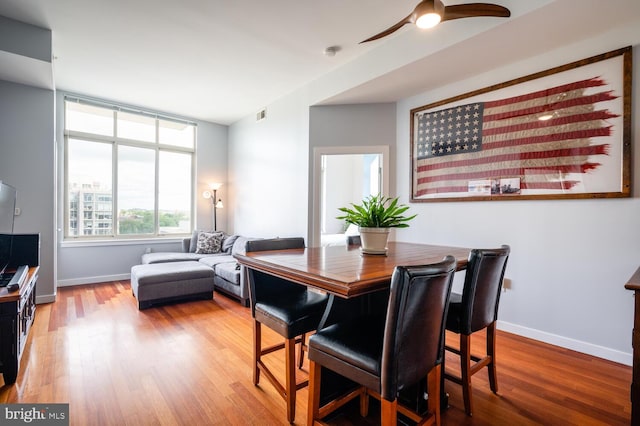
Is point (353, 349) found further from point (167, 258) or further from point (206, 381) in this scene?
point (167, 258)

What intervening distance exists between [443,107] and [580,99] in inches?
48.9

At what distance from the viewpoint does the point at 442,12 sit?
1.88 metres

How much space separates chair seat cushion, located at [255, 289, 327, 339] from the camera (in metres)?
1.71

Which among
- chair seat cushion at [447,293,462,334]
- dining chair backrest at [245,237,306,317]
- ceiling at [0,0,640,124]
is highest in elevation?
ceiling at [0,0,640,124]

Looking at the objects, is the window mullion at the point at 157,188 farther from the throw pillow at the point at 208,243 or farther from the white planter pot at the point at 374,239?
the white planter pot at the point at 374,239

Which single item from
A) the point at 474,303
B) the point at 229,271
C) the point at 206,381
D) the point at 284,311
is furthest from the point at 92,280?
the point at 474,303

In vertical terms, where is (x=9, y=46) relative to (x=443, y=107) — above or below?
above

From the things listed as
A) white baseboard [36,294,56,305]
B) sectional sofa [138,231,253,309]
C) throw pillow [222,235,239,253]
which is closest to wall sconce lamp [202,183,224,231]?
throw pillow [222,235,239,253]

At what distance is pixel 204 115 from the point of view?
571cm

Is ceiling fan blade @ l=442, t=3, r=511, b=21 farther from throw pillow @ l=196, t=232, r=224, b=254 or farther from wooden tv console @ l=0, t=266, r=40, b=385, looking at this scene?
throw pillow @ l=196, t=232, r=224, b=254

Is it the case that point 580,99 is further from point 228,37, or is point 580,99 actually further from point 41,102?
point 41,102

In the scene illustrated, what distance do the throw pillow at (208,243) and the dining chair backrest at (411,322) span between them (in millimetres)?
4605

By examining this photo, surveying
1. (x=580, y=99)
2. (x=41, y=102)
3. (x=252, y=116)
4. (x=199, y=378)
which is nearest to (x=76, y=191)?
(x=41, y=102)

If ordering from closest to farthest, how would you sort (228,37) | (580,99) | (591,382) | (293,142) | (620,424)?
(620,424), (591,382), (580,99), (228,37), (293,142)
